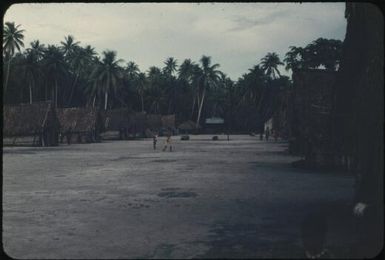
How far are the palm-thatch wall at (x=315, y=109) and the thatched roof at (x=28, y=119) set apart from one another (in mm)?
24433

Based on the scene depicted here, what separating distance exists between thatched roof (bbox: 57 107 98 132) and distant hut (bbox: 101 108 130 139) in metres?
6.55

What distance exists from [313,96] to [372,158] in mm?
11454

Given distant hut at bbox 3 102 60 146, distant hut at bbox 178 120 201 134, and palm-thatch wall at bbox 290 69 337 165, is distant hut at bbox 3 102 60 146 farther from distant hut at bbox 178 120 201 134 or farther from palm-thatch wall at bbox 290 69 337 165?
distant hut at bbox 178 120 201 134

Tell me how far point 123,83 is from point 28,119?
142 ft

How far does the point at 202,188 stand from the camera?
38.0 ft

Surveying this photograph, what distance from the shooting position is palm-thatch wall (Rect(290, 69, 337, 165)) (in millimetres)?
16922

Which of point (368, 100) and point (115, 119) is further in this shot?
point (115, 119)

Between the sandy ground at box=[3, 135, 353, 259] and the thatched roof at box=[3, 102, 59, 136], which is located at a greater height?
the thatched roof at box=[3, 102, 59, 136]

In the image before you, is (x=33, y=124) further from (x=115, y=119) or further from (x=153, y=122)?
(x=153, y=122)

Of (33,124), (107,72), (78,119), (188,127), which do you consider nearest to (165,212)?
(33,124)

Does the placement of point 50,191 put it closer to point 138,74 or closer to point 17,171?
point 17,171

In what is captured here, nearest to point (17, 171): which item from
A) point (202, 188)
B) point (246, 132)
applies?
point (202, 188)

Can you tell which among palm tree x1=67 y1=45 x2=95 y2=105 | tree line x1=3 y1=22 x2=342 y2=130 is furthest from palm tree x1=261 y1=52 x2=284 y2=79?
palm tree x1=67 y1=45 x2=95 y2=105

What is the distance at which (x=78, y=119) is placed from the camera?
44406 millimetres
